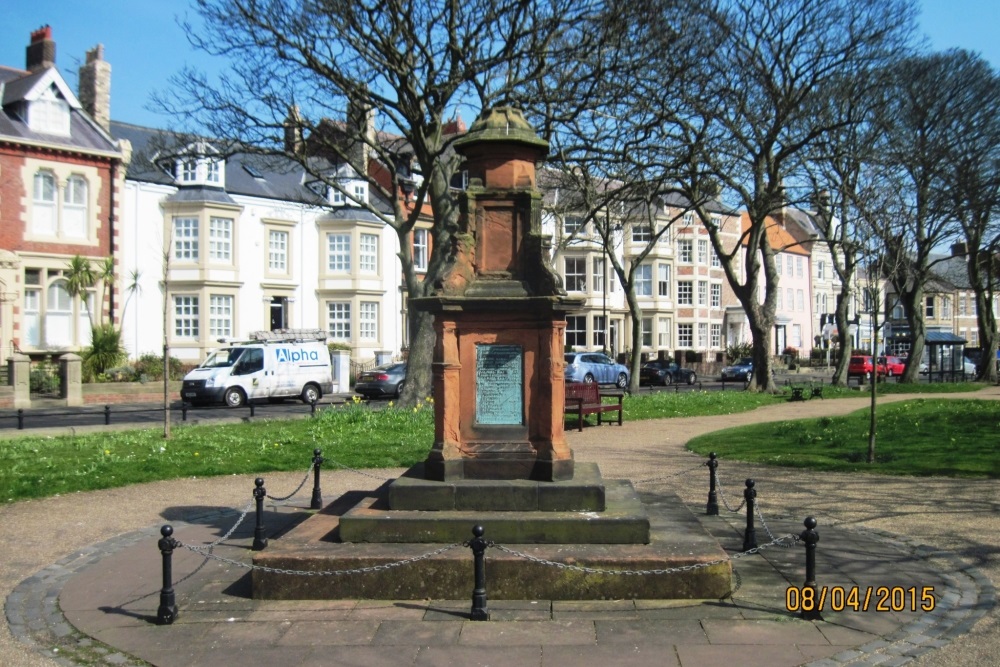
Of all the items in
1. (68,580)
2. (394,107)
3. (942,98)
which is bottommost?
(68,580)

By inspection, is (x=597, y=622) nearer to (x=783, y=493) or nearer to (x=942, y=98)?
(x=783, y=493)

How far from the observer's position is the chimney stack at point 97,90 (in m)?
40.2

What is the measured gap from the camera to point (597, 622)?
7.63 metres

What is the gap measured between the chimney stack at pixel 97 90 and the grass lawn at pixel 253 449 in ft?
80.5

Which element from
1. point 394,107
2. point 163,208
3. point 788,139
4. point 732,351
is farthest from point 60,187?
point 732,351

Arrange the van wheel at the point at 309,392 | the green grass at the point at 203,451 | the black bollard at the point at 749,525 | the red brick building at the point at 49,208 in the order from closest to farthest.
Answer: the black bollard at the point at 749,525 → the green grass at the point at 203,451 → the van wheel at the point at 309,392 → the red brick building at the point at 49,208

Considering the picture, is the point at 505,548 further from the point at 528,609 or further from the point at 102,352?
the point at 102,352

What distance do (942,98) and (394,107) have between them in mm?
21068

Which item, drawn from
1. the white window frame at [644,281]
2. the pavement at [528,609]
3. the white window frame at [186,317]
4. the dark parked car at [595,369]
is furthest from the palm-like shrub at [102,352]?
the white window frame at [644,281]

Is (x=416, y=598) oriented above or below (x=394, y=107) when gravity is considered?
below

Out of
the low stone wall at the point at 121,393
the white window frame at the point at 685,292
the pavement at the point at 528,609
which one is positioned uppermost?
the white window frame at the point at 685,292

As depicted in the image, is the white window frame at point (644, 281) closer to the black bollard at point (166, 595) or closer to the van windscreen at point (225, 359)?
the van windscreen at point (225, 359)

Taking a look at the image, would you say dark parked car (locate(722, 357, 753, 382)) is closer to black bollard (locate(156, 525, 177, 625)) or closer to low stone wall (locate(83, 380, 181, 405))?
low stone wall (locate(83, 380, 181, 405))

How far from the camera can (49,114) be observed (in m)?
37.2
